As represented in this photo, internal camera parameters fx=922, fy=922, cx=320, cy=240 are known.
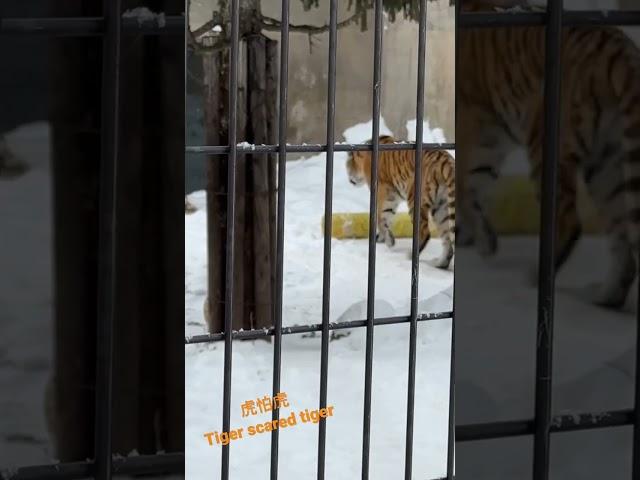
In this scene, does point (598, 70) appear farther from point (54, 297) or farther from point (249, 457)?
point (249, 457)

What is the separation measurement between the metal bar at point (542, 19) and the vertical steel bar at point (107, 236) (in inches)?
4.6

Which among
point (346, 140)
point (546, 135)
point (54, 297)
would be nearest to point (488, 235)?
point (546, 135)

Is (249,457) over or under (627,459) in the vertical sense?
under

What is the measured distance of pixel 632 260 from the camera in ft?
1.09

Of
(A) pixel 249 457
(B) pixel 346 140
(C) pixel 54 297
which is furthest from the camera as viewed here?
(B) pixel 346 140

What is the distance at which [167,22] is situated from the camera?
294 millimetres

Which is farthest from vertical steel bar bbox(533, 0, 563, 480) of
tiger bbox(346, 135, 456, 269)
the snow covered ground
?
tiger bbox(346, 135, 456, 269)

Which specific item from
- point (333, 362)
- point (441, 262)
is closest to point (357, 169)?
point (441, 262)

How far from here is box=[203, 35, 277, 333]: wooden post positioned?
113 inches

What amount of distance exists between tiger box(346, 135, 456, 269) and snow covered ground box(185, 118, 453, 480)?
2.2 inches

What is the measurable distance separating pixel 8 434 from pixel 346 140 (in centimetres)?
290

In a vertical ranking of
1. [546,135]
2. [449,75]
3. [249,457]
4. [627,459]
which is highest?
[449,75]

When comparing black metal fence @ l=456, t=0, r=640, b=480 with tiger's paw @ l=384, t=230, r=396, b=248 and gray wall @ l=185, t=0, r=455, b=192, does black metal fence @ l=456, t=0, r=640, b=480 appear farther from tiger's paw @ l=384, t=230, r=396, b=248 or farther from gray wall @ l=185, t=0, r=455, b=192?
tiger's paw @ l=384, t=230, r=396, b=248

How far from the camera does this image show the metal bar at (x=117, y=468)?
0.99ft
